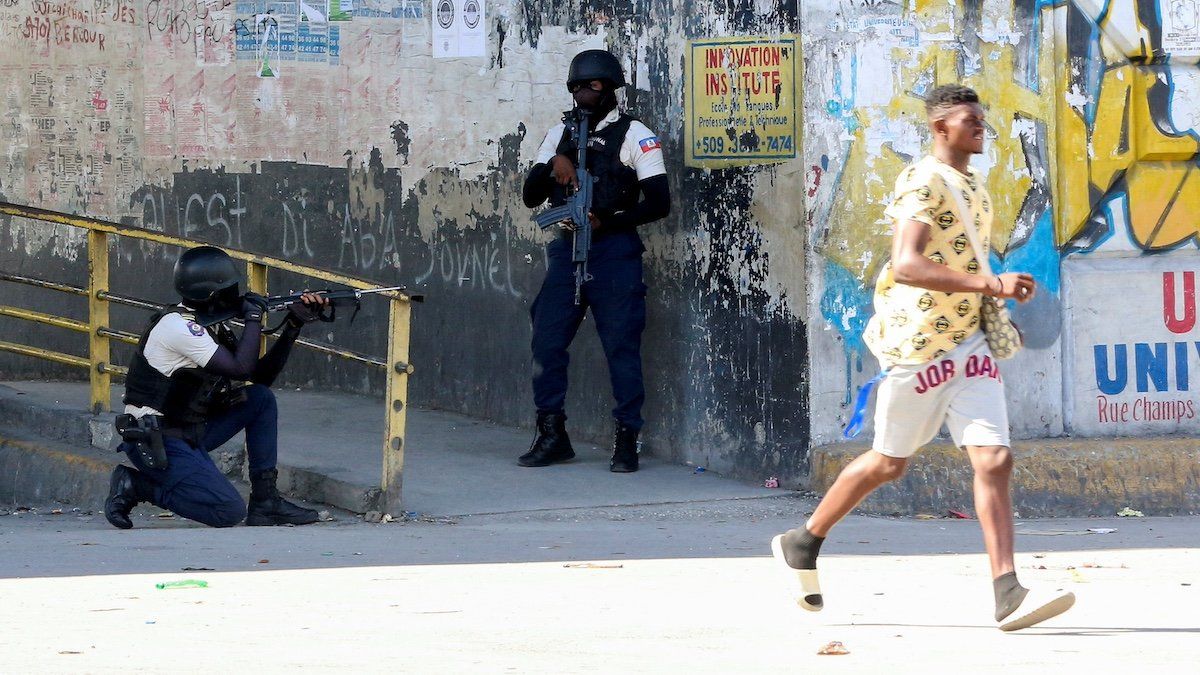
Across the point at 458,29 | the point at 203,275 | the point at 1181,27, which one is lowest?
the point at 203,275

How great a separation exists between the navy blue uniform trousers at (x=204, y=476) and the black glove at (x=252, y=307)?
1.24 feet

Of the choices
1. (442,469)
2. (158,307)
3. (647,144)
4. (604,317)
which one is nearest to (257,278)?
(158,307)

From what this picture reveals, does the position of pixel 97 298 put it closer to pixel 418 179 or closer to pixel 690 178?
pixel 418 179

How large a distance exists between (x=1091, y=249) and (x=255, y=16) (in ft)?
16.6

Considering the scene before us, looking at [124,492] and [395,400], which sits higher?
[395,400]

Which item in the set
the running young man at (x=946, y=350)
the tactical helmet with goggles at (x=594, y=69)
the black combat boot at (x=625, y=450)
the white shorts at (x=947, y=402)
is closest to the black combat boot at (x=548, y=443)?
the black combat boot at (x=625, y=450)

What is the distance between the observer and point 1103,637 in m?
4.82

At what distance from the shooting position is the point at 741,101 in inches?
305

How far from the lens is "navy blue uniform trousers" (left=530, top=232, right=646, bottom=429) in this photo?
7977 millimetres

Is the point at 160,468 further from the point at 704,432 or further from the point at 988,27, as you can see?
the point at 988,27

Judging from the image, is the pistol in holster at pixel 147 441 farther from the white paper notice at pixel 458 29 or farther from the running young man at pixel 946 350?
the running young man at pixel 946 350

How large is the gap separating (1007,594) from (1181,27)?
366cm

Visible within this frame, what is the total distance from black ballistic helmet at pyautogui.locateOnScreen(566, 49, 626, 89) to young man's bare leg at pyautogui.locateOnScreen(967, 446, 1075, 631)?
3.63 m

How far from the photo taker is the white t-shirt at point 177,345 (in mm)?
7020
